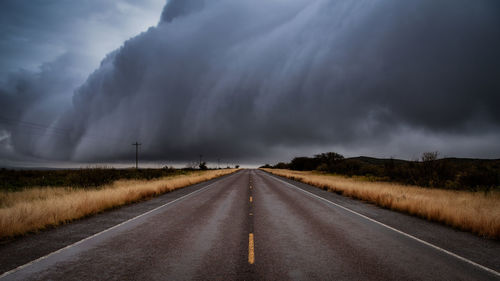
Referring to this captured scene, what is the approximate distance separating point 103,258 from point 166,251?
1.18m

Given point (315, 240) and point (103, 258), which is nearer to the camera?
point (103, 258)

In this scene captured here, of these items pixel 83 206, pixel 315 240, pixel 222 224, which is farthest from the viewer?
pixel 83 206

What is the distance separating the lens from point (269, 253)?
520cm

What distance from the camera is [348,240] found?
6.24 meters

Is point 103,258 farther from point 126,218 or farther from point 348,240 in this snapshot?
point 348,240

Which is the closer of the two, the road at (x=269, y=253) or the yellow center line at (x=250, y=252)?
the road at (x=269, y=253)

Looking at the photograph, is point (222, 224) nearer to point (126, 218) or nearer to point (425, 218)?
point (126, 218)

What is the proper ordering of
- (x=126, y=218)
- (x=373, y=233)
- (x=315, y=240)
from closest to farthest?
(x=315, y=240), (x=373, y=233), (x=126, y=218)

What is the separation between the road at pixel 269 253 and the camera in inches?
167

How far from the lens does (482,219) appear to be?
25.2ft

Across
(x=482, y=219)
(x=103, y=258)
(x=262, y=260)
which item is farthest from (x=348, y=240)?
(x=103, y=258)

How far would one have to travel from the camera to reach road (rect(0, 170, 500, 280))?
4238mm

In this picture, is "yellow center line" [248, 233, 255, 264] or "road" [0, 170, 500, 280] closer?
"road" [0, 170, 500, 280]

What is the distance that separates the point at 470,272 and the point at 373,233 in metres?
2.65
